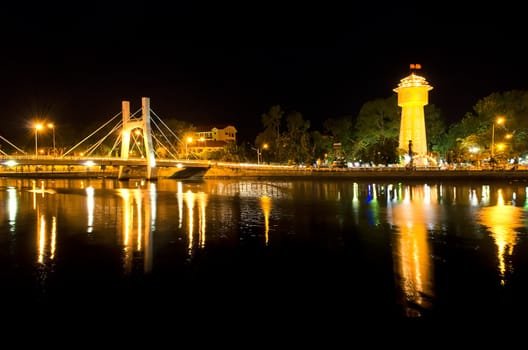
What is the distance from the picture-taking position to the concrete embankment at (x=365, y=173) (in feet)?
154

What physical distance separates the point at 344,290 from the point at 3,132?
90311 mm

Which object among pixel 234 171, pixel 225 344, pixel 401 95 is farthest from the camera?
pixel 234 171

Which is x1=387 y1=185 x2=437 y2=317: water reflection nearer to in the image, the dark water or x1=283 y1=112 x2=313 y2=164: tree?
the dark water

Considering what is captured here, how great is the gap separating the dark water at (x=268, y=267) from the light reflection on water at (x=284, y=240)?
5 centimetres

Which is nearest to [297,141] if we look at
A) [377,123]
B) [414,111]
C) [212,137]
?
[377,123]

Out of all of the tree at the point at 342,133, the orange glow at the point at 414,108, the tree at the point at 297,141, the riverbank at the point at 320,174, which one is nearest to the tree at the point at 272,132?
the tree at the point at 297,141

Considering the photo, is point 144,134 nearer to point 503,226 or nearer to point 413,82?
point 413,82

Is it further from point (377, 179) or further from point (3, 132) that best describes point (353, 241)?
point (3, 132)

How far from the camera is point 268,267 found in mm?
11648

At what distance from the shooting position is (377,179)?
49.8 m

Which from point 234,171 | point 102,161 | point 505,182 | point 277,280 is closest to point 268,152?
point 234,171

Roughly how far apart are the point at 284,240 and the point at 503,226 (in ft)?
27.9

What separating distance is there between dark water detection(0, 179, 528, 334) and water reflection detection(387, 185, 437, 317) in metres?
0.04

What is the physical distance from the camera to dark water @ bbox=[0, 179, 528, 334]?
28.2 feet
